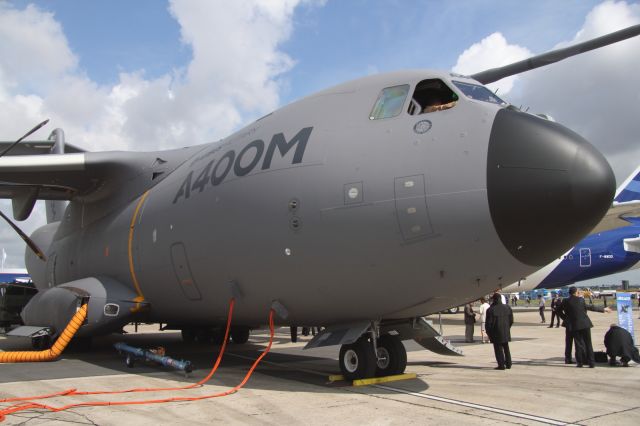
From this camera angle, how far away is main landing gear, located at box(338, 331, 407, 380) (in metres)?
7.52

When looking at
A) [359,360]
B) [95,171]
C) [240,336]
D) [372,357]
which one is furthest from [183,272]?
[240,336]

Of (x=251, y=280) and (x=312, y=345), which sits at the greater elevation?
(x=251, y=280)

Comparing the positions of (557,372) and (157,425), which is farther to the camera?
(557,372)

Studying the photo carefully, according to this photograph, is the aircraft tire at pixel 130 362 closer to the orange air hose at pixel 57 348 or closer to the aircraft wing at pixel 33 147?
the orange air hose at pixel 57 348

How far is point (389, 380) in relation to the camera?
7.89 meters

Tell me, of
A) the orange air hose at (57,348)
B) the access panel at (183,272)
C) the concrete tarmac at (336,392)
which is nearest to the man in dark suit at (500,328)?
the concrete tarmac at (336,392)

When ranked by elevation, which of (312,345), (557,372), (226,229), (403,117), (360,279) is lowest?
(557,372)

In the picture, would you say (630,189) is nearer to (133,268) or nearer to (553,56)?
(553,56)

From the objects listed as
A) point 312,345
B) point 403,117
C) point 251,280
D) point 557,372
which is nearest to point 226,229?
point 251,280

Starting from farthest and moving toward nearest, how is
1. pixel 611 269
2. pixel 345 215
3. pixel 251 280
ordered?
pixel 611 269
pixel 251 280
pixel 345 215

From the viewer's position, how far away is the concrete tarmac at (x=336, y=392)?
5.74 metres

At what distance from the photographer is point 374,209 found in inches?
255

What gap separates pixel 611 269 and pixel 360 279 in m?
24.4

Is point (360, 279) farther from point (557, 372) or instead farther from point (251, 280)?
point (557, 372)
